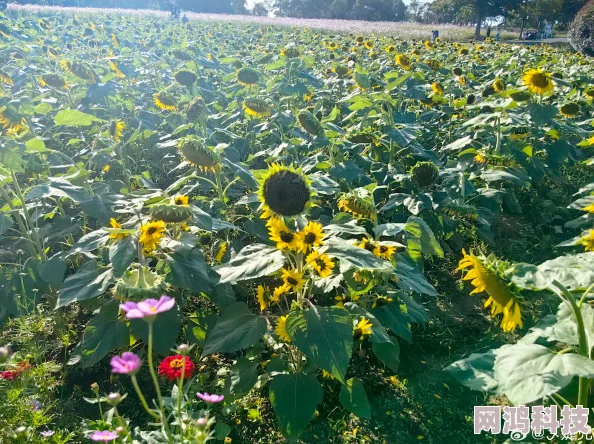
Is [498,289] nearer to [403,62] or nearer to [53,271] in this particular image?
[53,271]

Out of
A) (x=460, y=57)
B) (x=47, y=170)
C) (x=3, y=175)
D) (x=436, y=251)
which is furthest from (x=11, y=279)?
(x=460, y=57)

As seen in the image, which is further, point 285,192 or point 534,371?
point 285,192

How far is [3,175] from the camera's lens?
8.46 feet

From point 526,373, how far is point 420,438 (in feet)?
2.95

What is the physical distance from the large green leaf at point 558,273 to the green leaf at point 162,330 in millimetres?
1317

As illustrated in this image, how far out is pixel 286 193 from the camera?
6.29 ft

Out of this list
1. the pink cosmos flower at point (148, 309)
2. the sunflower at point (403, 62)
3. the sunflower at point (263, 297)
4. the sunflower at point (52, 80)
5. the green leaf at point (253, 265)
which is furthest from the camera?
the sunflower at point (403, 62)

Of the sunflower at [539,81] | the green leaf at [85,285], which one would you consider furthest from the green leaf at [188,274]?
the sunflower at [539,81]

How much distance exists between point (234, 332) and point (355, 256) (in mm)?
588

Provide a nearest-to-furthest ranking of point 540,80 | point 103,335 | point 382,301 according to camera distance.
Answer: point 103,335
point 382,301
point 540,80

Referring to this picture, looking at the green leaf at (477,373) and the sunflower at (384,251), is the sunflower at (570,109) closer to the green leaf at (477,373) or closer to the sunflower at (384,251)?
the sunflower at (384,251)

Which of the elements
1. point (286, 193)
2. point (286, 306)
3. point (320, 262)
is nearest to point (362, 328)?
point (320, 262)

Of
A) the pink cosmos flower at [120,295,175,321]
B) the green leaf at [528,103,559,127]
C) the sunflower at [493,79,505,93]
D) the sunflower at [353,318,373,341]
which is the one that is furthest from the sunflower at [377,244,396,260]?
the sunflower at [493,79,505,93]

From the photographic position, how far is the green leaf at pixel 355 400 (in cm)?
191
